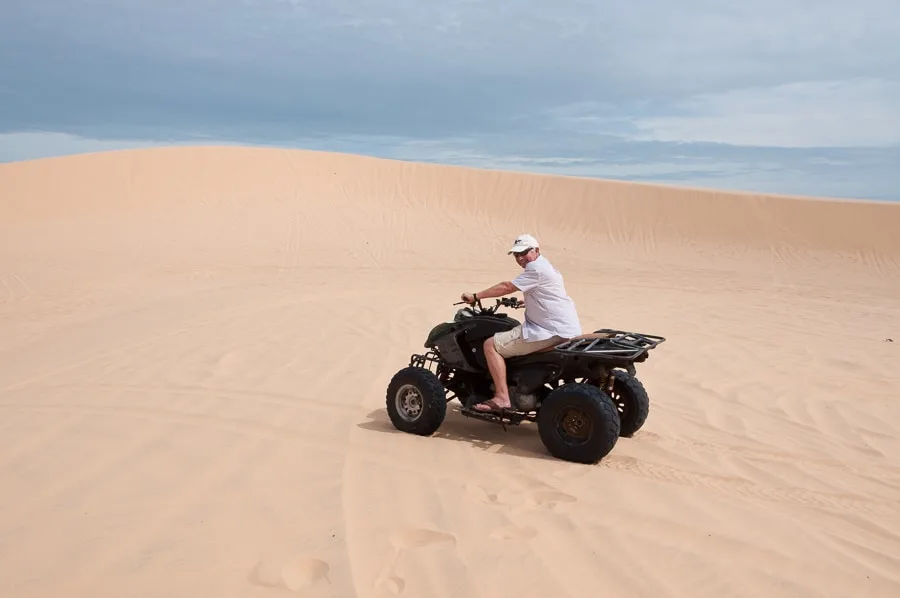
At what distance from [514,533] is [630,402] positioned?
82.9 inches

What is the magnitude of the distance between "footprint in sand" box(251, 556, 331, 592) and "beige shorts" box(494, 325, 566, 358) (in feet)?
7.65

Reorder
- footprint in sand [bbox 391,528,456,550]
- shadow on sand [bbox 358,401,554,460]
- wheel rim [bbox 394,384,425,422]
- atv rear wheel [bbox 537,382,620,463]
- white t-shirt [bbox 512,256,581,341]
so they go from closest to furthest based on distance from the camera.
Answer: footprint in sand [bbox 391,528,456,550] < atv rear wheel [bbox 537,382,620,463] < white t-shirt [bbox 512,256,581,341] < shadow on sand [bbox 358,401,554,460] < wheel rim [bbox 394,384,425,422]

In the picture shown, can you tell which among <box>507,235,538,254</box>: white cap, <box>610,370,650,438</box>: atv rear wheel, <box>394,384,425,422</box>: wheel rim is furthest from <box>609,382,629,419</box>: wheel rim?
<box>394,384,425,422</box>: wheel rim

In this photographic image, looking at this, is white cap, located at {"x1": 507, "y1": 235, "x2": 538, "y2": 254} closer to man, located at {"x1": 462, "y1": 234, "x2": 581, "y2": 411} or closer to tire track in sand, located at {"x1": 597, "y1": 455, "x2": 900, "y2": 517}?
man, located at {"x1": 462, "y1": 234, "x2": 581, "y2": 411}

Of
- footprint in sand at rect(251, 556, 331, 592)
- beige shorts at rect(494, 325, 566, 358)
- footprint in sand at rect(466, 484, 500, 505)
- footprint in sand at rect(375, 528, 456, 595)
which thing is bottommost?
footprint in sand at rect(251, 556, 331, 592)

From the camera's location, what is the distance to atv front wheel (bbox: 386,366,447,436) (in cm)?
564

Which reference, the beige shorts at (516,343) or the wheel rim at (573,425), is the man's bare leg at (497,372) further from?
the wheel rim at (573,425)

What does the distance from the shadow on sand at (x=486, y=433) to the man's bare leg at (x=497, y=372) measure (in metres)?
0.32

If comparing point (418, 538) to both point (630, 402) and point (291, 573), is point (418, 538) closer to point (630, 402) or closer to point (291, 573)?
point (291, 573)

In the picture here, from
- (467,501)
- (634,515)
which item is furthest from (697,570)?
(467,501)

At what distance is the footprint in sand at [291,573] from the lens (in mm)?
3361

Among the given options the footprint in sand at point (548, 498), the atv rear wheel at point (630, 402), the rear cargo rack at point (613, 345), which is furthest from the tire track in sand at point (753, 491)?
the rear cargo rack at point (613, 345)

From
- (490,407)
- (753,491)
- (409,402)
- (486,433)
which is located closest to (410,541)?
(490,407)

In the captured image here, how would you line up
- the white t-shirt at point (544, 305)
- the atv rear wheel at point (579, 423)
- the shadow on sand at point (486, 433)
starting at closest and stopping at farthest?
the atv rear wheel at point (579, 423), the white t-shirt at point (544, 305), the shadow on sand at point (486, 433)
